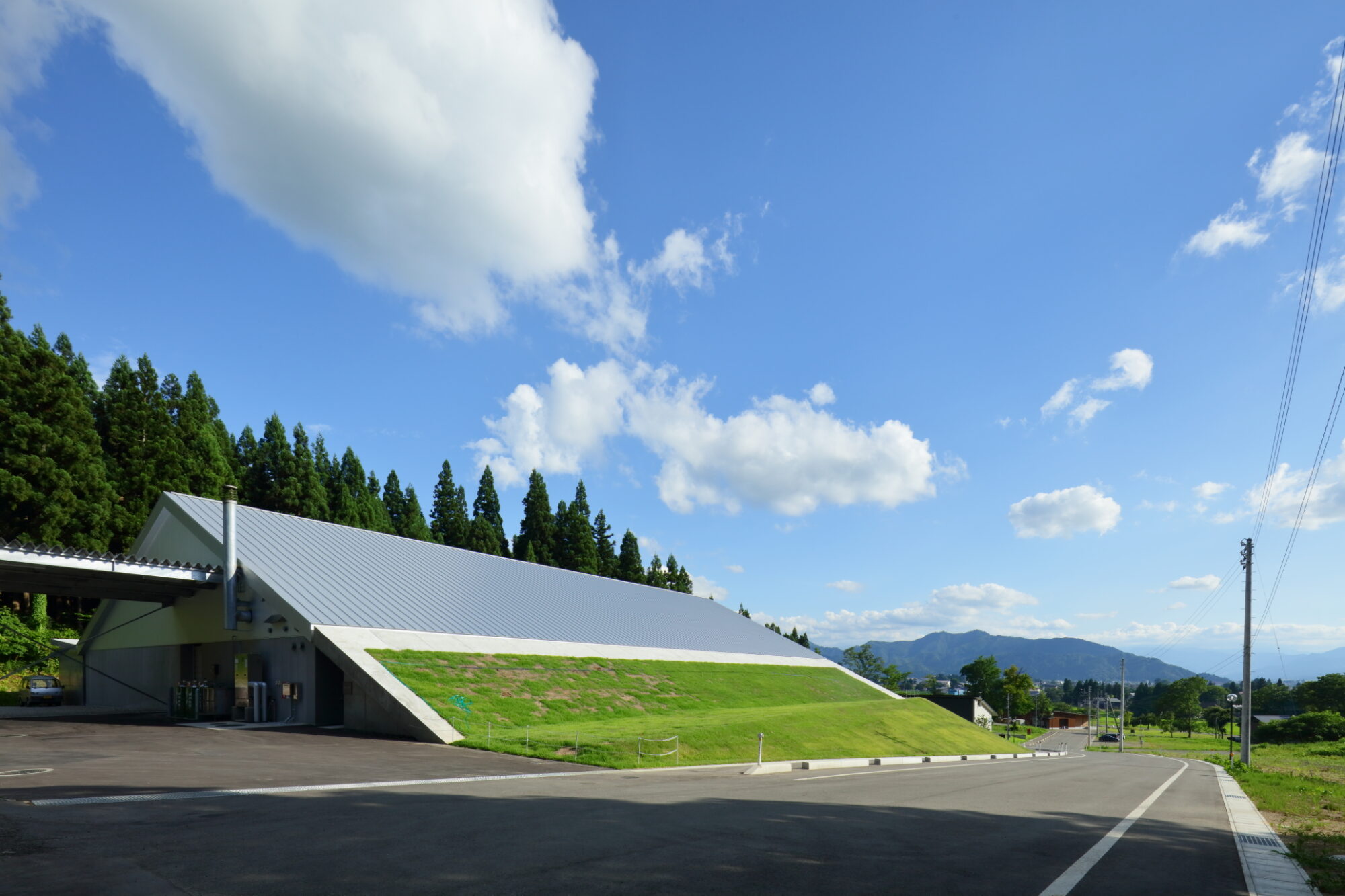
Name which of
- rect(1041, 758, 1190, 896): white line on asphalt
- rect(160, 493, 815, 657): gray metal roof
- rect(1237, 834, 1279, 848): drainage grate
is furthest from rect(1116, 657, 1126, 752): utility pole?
rect(1237, 834, 1279, 848): drainage grate

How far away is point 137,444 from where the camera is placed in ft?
171

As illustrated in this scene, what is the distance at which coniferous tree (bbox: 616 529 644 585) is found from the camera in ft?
284

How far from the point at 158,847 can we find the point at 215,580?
Result: 24.4 metres

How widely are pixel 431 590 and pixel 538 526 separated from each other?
44.5 metres

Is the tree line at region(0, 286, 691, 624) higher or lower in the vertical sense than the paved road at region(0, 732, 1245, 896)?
higher

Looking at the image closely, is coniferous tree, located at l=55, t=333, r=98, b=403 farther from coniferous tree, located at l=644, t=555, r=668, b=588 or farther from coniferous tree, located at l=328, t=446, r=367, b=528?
coniferous tree, located at l=644, t=555, r=668, b=588

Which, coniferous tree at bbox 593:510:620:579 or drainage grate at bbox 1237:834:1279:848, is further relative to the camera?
coniferous tree at bbox 593:510:620:579

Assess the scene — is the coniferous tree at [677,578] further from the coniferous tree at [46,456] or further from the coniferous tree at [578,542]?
the coniferous tree at [46,456]

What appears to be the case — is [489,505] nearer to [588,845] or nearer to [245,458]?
[245,458]

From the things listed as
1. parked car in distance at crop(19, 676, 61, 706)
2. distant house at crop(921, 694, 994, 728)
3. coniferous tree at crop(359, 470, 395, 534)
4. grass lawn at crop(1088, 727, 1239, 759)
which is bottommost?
grass lawn at crop(1088, 727, 1239, 759)

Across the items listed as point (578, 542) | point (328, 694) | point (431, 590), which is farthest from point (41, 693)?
point (578, 542)

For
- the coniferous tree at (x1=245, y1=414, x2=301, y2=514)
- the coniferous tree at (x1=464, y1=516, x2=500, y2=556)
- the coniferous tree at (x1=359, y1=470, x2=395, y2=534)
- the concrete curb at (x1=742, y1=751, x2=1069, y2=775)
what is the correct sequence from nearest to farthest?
the concrete curb at (x1=742, y1=751, x2=1069, y2=775)
the coniferous tree at (x1=245, y1=414, x2=301, y2=514)
the coniferous tree at (x1=359, y1=470, x2=395, y2=534)
the coniferous tree at (x1=464, y1=516, x2=500, y2=556)

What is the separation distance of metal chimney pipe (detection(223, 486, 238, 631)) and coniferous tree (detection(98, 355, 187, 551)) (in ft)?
80.6

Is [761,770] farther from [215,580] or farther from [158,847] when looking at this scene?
[215,580]
